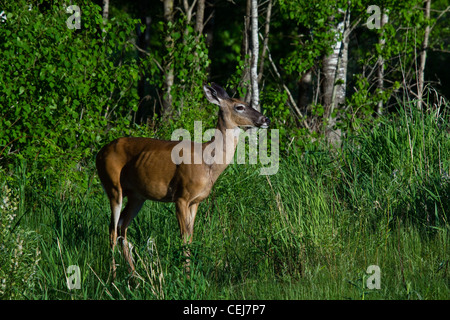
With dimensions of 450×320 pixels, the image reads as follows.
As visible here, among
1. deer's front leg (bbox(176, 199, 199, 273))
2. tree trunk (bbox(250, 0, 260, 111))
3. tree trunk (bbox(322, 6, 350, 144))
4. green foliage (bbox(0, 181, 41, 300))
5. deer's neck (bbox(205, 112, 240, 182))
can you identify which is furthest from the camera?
tree trunk (bbox(322, 6, 350, 144))

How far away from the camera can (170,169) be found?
21.1ft

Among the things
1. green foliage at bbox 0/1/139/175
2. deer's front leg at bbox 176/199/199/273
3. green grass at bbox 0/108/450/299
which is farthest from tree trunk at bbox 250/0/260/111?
deer's front leg at bbox 176/199/199/273

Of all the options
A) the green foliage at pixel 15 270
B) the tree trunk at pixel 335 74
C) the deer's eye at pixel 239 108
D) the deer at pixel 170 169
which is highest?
the tree trunk at pixel 335 74

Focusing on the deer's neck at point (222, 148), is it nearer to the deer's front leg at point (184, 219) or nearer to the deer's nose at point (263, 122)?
the deer's nose at point (263, 122)

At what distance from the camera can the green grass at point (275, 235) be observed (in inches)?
199

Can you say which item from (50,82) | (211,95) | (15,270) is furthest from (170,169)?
(50,82)

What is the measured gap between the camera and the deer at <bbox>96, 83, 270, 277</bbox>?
620cm

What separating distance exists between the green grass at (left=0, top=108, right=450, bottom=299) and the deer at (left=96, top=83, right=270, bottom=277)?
0.20 meters

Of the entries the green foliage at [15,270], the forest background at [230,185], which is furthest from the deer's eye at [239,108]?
the green foliage at [15,270]

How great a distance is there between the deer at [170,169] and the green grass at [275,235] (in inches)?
8.0

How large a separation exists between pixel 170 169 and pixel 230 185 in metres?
1.32

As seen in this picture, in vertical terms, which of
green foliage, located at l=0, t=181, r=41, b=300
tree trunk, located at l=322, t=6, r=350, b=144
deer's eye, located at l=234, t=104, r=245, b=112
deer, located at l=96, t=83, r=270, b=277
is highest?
tree trunk, located at l=322, t=6, r=350, b=144

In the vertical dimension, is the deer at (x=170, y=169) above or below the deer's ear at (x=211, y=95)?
below

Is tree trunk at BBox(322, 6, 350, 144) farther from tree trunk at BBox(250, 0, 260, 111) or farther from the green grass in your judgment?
the green grass
